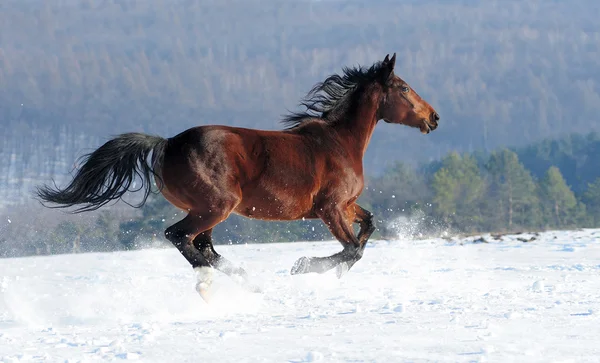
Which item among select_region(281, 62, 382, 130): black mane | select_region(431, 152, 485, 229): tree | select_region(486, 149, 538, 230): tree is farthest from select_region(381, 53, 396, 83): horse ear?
select_region(486, 149, 538, 230): tree

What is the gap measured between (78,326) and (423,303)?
2.80 m

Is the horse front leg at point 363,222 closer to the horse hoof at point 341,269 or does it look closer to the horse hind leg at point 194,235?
the horse hoof at point 341,269

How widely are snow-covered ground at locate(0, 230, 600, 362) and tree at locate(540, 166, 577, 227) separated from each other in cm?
4921

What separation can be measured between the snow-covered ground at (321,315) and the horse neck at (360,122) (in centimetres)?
148

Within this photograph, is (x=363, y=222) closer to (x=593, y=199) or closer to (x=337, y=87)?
(x=337, y=87)

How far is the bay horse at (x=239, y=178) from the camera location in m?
7.22

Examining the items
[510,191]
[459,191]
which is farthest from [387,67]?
[510,191]

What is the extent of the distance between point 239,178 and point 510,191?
53686 millimetres

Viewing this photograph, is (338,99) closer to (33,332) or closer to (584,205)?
(33,332)

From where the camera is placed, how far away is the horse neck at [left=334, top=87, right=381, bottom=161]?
324 inches

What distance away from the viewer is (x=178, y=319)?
6.36 meters

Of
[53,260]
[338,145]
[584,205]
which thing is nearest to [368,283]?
[338,145]

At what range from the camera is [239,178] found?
7305 millimetres

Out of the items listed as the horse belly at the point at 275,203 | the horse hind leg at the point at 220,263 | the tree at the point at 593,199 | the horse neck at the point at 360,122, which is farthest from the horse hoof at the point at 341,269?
the tree at the point at 593,199
